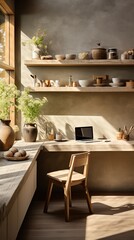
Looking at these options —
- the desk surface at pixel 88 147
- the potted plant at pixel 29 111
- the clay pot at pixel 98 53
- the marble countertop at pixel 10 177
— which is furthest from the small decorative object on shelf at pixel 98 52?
the marble countertop at pixel 10 177

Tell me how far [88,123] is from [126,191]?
1.20m

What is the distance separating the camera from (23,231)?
12.1 feet

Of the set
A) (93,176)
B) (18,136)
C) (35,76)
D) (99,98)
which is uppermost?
(35,76)

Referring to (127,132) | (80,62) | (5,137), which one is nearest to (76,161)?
(5,137)

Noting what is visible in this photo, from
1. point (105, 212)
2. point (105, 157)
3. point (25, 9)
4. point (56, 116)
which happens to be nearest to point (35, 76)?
point (56, 116)

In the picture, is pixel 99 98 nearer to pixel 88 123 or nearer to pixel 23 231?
pixel 88 123

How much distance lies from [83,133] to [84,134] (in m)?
0.02

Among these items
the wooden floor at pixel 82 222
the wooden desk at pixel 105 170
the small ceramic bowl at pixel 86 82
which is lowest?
the wooden floor at pixel 82 222

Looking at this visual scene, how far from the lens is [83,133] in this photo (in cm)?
499

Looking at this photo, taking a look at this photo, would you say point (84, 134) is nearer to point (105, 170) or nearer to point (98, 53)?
point (105, 170)

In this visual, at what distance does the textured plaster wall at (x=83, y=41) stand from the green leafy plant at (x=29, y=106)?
1.36 ft

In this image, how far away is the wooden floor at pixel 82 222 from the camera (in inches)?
140

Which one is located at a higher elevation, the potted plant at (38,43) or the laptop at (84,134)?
the potted plant at (38,43)

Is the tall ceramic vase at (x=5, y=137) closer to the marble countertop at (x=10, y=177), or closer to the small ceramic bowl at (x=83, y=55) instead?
the marble countertop at (x=10, y=177)
